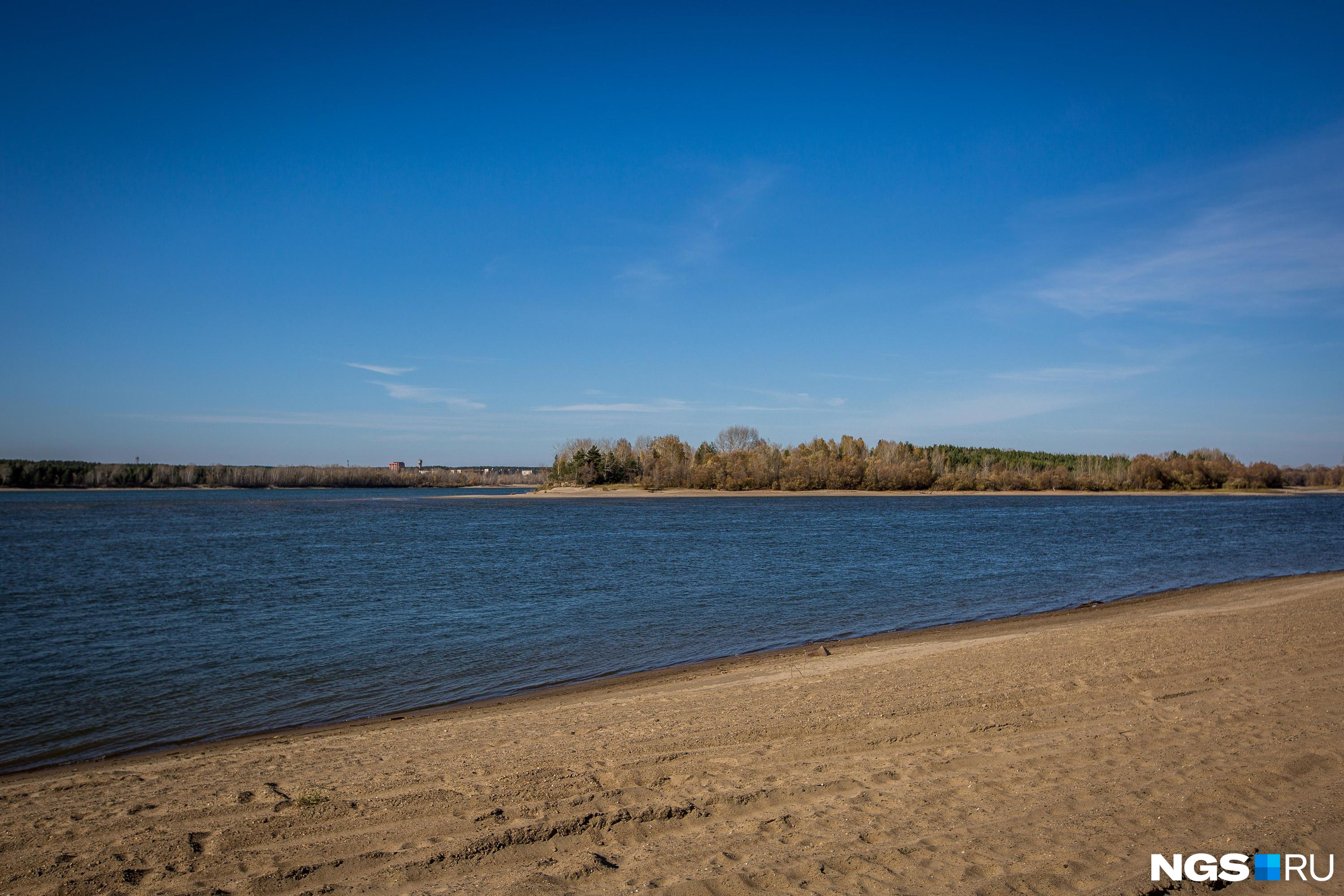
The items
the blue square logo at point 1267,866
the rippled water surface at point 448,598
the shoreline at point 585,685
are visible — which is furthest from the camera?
the rippled water surface at point 448,598

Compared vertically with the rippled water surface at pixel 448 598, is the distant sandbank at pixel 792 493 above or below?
above

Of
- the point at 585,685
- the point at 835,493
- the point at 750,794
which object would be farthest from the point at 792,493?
the point at 750,794

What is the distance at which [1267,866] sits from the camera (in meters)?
4.34

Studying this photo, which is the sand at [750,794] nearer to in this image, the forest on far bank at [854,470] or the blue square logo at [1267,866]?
the blue square logo at [1267,866]

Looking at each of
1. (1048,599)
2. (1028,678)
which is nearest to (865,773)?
(1028,678)

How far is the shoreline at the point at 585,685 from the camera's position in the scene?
26.7ft

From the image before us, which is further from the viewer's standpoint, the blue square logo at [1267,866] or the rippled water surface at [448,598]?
the rippled water surface at [448,598]

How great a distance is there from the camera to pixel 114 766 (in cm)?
754

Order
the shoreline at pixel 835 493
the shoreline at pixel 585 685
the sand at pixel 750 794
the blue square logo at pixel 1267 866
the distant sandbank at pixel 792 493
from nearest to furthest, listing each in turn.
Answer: the blue square logo at pixel 1267 866
the sand at pixel 750 794
the shoreline at pixel 585 685
the distant sandbank at pixel 792 493
the shoreline at pixel 835 493

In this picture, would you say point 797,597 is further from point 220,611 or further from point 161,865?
point 161,865

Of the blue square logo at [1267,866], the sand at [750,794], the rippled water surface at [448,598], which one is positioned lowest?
the rippled water surface at [448,598]

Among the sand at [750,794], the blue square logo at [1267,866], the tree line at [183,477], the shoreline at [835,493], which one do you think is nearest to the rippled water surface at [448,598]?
the sand at [750,794]

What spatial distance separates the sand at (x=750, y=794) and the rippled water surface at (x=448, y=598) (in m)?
2.45

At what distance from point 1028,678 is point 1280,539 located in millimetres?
38043
